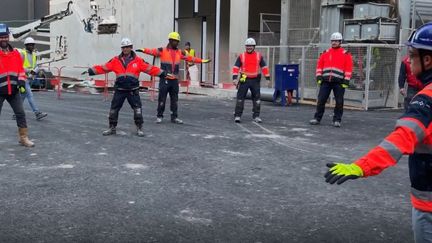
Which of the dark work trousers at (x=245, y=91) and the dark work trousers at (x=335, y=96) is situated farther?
the dark work trousers at (x=245, y=91)

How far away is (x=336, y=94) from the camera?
1162 centimetres

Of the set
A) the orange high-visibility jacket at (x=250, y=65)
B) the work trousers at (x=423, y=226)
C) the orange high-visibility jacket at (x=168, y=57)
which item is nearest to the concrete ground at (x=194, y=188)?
the orange high-visibility jacket at (x=168, y=57)

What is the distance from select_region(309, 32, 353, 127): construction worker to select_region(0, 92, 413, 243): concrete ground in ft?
2.47

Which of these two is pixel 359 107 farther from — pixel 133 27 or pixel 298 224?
pixel 133 27

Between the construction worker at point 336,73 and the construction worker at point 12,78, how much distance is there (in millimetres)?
6202

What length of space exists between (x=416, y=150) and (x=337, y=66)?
888 cm

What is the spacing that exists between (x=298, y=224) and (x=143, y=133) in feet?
18.4

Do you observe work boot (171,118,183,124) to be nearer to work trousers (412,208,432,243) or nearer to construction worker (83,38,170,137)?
construction worker (83,38,170,137)

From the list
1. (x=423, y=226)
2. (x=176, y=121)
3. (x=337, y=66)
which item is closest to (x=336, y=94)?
(x=337, y=66)

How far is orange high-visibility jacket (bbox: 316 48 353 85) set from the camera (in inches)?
453

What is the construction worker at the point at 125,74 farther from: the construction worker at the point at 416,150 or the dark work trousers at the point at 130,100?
the construction worker at the point at 416,150

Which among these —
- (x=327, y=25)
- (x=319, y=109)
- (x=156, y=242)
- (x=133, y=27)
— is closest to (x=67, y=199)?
(x=156, y=242)

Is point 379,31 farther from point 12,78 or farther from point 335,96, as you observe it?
point 12,78

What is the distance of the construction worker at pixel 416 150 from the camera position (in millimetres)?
2691
